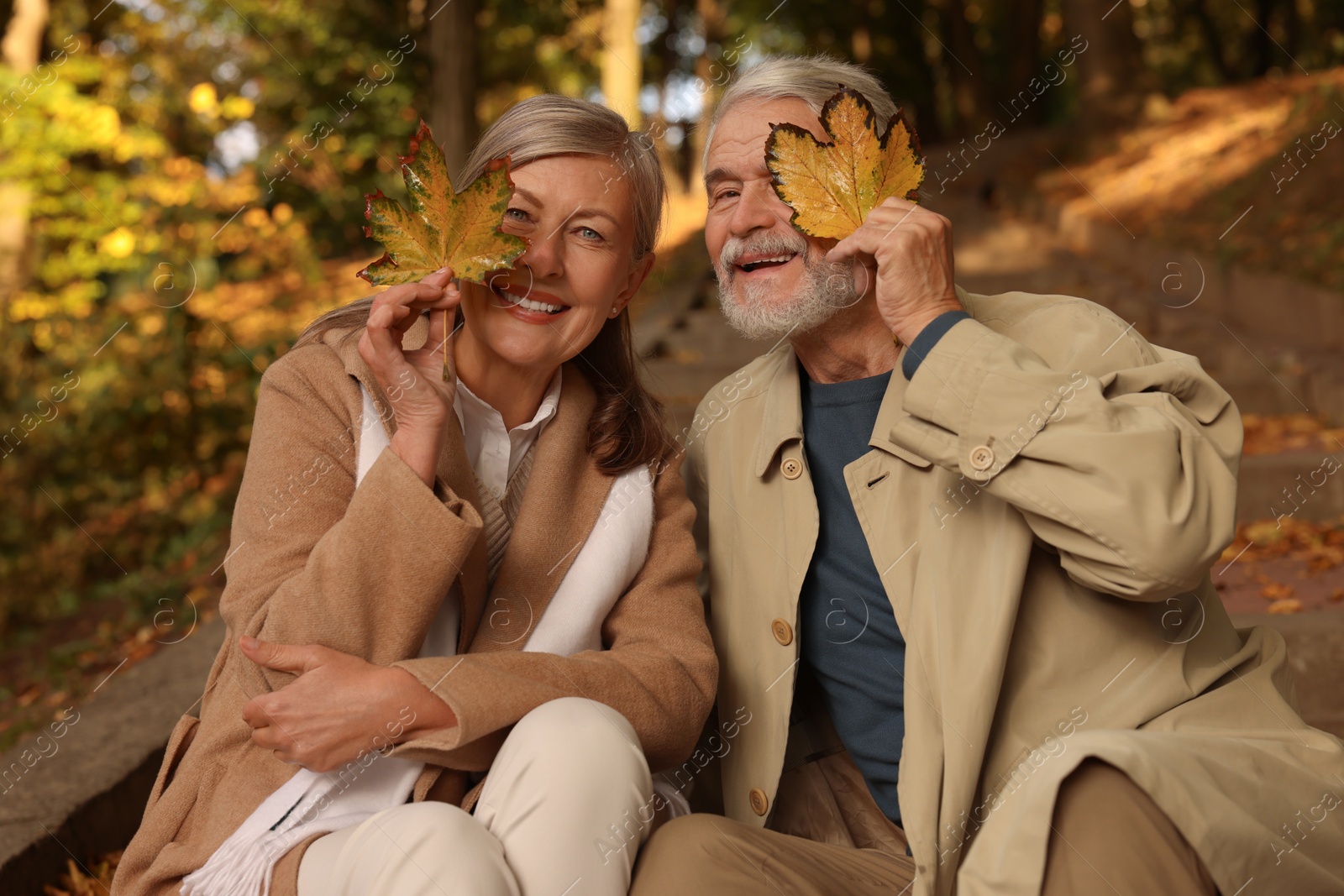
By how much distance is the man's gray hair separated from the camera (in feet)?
8.16

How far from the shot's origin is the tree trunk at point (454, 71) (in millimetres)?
7723

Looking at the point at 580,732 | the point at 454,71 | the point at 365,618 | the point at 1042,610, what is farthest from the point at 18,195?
the point at 1042,610

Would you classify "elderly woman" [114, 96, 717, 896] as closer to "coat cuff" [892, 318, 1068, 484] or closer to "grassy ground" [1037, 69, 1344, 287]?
"coat cuff" [892, 318, 1068, 484]

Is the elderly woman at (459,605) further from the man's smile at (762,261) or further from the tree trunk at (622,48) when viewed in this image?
the tree trunk at (622,48)

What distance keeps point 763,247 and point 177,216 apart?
218 inches

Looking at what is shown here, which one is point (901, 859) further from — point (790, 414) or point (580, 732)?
point (790, 414)

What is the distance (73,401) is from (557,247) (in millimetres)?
5406

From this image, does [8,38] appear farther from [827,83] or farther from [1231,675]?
[1231,675]

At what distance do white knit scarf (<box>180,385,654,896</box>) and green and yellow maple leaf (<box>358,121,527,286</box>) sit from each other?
28 cm

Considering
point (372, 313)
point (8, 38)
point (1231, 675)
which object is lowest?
point (1231, 675)

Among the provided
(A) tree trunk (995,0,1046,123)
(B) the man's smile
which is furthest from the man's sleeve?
(A) tree trunk (995,0,1046,123)

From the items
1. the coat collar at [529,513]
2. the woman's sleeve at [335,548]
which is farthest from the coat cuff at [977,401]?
the woman's sleeve at [335,548]

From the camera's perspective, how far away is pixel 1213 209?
868 centimetres

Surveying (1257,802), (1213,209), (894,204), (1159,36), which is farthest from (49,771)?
(1159,36)
